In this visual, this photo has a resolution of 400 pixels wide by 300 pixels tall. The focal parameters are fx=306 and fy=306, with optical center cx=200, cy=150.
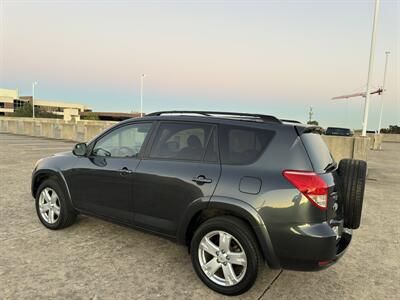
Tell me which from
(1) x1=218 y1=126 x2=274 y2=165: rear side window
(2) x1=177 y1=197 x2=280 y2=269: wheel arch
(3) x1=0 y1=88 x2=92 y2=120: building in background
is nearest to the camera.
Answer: (2) x1=177 y1=197 x2=280 y2=269: wheel arch

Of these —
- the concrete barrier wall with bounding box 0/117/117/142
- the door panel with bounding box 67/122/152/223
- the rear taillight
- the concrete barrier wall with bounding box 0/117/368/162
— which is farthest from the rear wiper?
the concrete barrier wall with bounding box 0/117/117/142

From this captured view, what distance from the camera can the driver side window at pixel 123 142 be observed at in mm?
3613

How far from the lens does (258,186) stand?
2664mm

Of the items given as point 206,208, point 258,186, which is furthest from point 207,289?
point 258,186

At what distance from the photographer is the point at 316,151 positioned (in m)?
2.86

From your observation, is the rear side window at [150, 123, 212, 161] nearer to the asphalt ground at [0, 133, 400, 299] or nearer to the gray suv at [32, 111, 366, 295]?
the gray suv at [32, 111, 366, 295]

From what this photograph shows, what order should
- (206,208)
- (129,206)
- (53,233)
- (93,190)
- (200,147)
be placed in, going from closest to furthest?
(206,208), (200,147), (129,206), (93,190), (53,233)

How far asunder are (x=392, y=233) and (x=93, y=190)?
14.6 ft

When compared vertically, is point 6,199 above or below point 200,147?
below

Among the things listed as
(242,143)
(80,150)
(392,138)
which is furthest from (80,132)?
(392,138)

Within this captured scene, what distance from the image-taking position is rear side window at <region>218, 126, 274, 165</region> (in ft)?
9.21

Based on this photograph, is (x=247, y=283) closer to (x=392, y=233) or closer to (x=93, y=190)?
(x=93, y=190)

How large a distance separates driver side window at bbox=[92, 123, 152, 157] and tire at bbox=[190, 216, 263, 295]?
127cm

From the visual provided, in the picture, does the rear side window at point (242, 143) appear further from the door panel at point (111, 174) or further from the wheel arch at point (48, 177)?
the wheel arch at point (48, 177)
